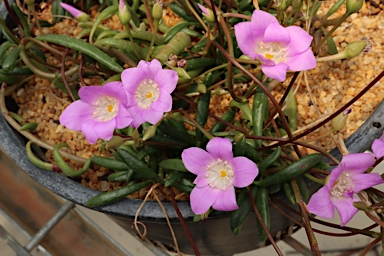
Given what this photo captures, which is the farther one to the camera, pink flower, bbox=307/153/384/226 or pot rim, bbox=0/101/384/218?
pot rim, bbox=0/101/384/218

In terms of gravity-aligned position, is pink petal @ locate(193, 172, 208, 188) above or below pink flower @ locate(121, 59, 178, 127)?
below

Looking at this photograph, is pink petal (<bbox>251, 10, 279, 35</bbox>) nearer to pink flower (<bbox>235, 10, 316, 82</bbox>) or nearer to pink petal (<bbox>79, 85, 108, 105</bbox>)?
pink flower (<bbox>235, 10, 316, 82</bbox>)

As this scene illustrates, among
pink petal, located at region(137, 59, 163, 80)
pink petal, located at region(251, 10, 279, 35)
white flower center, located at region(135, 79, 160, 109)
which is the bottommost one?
white flower center, located at region(135, 79, 160, 109)

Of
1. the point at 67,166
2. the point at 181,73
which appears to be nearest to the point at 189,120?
the point at 181,73

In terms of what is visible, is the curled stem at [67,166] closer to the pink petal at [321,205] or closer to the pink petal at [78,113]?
the pink petal at [78,113]

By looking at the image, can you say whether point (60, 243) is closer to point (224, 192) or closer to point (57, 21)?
point (57, 21)

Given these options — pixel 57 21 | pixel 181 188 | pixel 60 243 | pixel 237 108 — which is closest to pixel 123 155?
pixel 181 188

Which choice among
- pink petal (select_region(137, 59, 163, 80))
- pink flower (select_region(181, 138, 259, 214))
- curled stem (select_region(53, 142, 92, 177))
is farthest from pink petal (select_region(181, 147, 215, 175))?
curled stem (select_region(53, 142, 92, 177))
